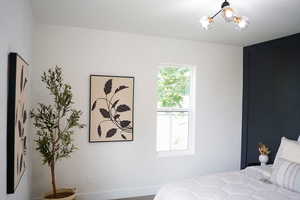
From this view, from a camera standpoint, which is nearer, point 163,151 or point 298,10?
point 298,10

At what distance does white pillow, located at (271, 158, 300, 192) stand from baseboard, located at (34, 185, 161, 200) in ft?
6.03

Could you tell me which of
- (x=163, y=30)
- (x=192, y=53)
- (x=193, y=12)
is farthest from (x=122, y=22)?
(x=192, y=53)

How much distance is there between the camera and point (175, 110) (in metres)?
3.85

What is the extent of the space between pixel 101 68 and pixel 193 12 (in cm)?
151

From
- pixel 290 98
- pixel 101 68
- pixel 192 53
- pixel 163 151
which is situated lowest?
pixel 163 151

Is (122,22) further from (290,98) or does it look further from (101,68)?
(290,98)

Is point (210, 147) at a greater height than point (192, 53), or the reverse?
point (192, 53)

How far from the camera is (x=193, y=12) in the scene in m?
2.53

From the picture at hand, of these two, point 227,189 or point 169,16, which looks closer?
point 227,189

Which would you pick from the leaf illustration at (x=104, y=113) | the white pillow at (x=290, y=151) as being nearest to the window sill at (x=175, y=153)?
the leaf illustration at (x=104, y=113)

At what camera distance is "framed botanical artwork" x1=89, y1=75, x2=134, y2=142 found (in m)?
3.25

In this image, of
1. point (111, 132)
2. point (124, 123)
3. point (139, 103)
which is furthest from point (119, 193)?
point (139, 103)

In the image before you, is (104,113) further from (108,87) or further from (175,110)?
(175,110)

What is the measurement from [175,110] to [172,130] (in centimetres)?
34
